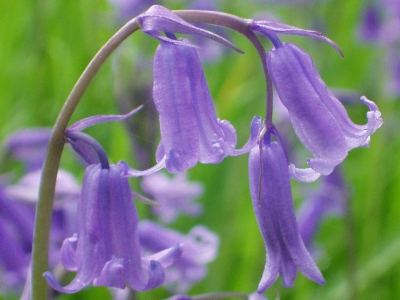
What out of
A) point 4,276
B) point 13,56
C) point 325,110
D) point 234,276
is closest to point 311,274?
point 325,110

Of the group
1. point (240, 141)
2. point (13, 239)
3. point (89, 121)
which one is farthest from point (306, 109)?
point (240, 141)

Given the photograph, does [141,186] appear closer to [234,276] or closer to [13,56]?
[234,276]

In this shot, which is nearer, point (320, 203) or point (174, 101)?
point (174, 101)

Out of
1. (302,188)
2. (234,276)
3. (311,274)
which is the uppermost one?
(311,274)

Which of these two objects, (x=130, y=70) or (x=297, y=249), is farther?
(x=130, y=70)

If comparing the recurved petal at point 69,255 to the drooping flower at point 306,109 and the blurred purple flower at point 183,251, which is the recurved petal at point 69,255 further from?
the blurred purple flower at point 183,251

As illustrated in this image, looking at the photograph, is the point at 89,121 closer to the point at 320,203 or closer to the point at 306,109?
the point at 306,109
